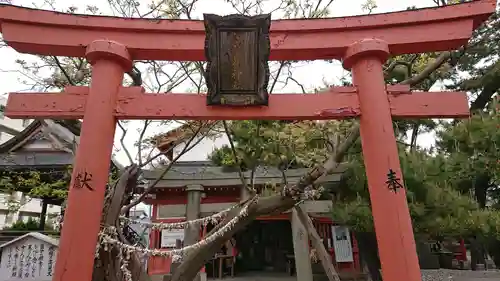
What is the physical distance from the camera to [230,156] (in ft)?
38.4

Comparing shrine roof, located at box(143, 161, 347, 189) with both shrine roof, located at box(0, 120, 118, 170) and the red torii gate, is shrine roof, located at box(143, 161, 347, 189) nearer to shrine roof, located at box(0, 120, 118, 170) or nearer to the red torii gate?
shrine roof, located at box(0, 120, 118, 170)

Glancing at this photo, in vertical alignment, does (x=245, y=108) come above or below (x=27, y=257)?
above

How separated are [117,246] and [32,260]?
4703mm

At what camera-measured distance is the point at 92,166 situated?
328cm

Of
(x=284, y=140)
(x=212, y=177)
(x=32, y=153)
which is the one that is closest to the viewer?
(x=284, y=140)

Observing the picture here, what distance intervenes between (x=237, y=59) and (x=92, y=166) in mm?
1638

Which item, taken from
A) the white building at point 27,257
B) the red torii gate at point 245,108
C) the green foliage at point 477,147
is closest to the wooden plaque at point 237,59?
the red torii gate at point 245,108

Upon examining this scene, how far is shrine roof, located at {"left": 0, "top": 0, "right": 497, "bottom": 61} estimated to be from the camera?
3.65 meters

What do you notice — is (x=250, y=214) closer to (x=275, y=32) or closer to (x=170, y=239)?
(x=275, y=32)

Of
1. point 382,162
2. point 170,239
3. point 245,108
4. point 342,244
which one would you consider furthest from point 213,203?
point 382,162

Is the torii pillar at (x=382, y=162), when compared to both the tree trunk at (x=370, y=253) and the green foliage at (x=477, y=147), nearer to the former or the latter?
the green foliage at (x=477, y=147)

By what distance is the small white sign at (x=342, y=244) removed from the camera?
35.5 ft

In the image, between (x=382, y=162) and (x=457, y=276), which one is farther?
(x=457, y=276)

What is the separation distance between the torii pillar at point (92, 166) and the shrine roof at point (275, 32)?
0.75 ft
